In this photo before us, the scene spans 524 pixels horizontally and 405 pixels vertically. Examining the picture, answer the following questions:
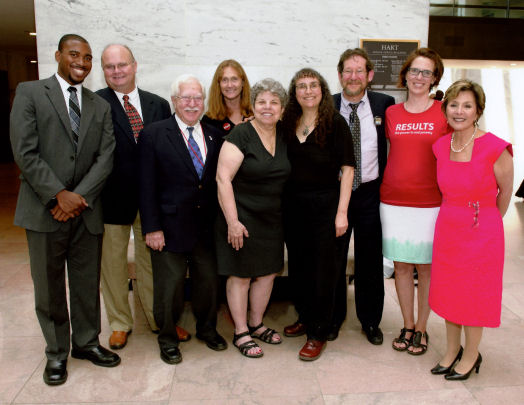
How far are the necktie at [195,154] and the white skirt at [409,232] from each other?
126 centimetres

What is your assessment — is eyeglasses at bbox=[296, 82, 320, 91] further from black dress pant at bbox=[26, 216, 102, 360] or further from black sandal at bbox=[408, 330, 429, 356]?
black sandal at bbox=[408, 330, 429, 356]

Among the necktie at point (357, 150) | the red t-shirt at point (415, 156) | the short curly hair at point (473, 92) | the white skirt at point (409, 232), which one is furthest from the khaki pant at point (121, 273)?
the short curly hair at point (473, 92)

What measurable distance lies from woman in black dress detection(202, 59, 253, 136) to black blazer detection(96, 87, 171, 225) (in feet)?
2.20

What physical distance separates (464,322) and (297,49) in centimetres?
279

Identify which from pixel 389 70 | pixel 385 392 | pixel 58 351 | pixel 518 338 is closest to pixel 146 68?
pixel 389 70

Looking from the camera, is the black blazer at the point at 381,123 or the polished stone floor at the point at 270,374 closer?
the polished stone floor at the point at 270,374

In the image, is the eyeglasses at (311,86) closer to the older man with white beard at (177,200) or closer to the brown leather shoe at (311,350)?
the older man with white beard at (177,200)

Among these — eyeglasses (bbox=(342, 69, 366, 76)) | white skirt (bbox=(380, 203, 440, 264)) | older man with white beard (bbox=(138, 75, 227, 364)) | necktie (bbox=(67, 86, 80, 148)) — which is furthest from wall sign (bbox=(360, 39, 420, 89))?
necktie (bbox=(67, 86, 80, 148))

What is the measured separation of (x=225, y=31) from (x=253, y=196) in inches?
79.6

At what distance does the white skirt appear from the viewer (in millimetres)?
3059

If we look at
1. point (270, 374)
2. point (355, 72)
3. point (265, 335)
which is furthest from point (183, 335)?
point (355, 72)

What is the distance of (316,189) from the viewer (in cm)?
303

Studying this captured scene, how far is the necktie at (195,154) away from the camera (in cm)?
299

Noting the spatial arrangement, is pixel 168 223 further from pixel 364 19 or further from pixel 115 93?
pixel 364 19
